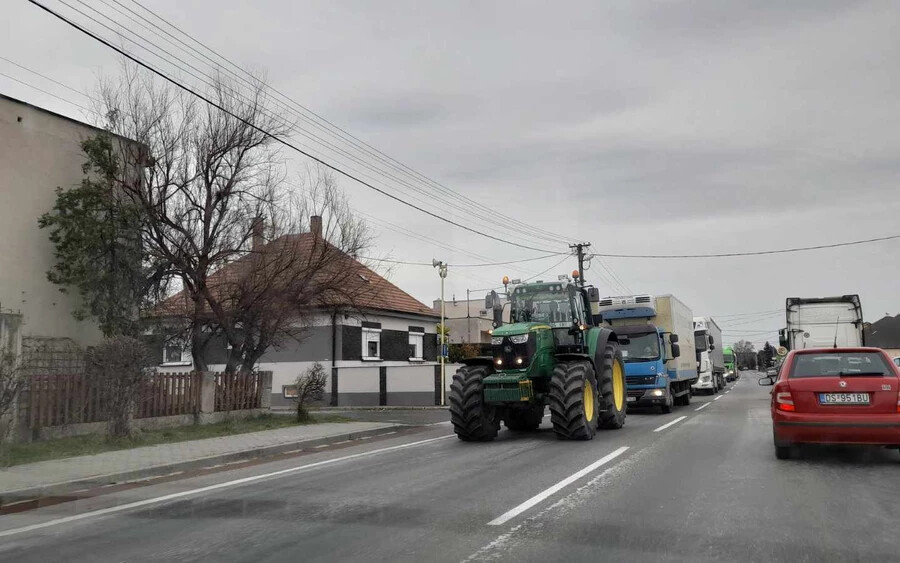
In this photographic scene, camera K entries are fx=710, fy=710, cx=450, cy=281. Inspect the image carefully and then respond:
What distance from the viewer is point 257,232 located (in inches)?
679

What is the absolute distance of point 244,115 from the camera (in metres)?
17.4

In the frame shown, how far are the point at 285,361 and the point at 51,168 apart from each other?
52.5 ft

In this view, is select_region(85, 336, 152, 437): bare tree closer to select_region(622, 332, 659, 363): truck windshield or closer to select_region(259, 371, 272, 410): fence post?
select_region(259, 371, 272, 410): fence post

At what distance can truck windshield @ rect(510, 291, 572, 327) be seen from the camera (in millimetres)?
14398

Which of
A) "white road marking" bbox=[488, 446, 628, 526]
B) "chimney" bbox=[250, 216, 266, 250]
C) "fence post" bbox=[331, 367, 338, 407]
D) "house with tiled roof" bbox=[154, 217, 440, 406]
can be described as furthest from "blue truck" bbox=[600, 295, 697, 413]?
"fence post" bbox=[331, 367, 338, 407]

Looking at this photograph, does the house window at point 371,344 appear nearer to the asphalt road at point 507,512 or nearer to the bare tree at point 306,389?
the bare tree at point 306,389

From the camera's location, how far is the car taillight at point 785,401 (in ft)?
30.8

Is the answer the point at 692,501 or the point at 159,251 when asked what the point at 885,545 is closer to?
the point at 692,501

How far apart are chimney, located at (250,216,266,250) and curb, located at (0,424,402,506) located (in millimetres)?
5264

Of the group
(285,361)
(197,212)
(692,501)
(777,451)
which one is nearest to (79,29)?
(197,212)

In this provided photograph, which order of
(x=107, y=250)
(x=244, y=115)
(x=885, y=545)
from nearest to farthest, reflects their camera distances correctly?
(x=885, y=545) → (x=107, y=250) → (x=244, y=115)

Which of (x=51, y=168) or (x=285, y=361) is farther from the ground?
(x=51, y=168)

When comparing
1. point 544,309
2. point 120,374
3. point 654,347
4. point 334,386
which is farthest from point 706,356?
point 120,374

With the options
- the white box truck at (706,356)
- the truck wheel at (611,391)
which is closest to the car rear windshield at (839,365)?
the truck wheel at (611,391)
